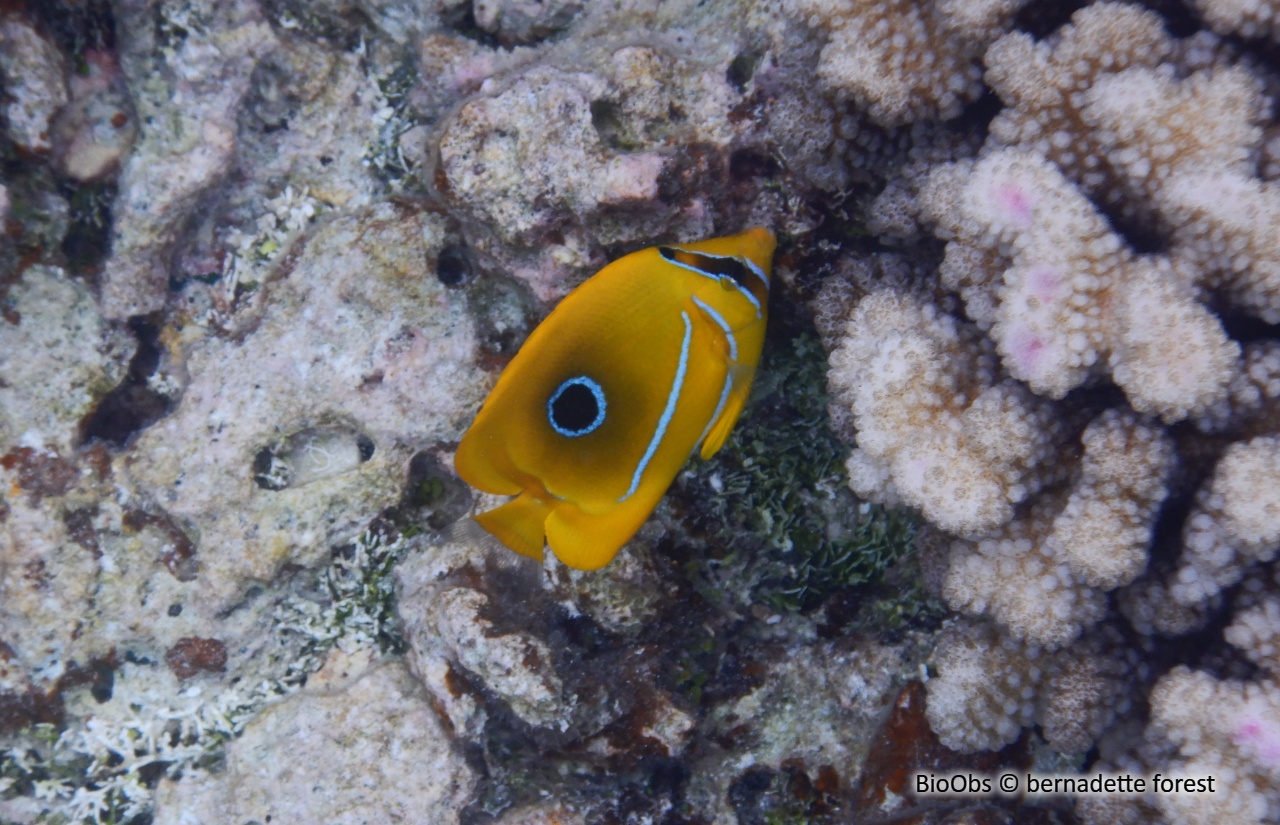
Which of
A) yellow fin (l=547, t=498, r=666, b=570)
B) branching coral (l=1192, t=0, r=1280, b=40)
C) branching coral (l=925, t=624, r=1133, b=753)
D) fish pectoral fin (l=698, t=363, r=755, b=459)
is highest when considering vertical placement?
branching coral (l=1192, t=0, r=1280, b=40)

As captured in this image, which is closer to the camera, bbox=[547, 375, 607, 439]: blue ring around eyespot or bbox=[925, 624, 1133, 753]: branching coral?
bbox=[547, 375, 607, 439]: blue ring around eyespot

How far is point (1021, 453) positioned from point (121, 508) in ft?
11.9

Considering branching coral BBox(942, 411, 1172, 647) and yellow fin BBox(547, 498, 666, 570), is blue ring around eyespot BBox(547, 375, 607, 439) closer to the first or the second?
yellow fin BBox(547, 498, 666, 570)

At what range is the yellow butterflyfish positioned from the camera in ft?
7.15

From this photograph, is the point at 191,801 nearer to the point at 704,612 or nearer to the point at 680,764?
the point at 680,764

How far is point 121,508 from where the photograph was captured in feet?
11.2

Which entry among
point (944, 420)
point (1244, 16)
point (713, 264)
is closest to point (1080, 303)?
point (944, 420)

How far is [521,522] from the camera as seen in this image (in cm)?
235

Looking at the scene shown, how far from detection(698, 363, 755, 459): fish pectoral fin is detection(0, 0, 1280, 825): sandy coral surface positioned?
1.17 ft

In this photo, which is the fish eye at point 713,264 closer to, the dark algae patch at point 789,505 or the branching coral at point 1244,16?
the dark algae patch at point 789,505

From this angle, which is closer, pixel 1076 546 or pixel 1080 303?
pixel 1080 303

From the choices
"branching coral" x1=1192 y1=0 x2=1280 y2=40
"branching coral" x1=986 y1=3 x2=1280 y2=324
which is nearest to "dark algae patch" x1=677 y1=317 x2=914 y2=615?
"branching coral" x1=986 y1=3 x2=1280 y2=324

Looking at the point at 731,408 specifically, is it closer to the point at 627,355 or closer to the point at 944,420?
the point at 627,355

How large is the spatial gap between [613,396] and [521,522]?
1.58ft
